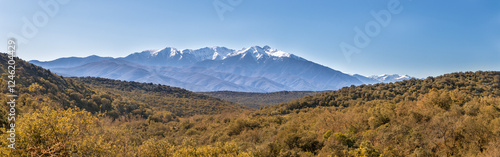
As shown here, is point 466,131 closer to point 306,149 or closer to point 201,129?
point 306,149

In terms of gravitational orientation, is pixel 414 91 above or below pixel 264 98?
above

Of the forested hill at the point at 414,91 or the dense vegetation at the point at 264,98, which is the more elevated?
the forested hill at the point at 414,91

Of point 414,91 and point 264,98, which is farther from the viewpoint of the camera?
point 264,98

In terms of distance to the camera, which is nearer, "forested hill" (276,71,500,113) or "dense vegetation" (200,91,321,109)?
"forested hill" (276,71,500,113)

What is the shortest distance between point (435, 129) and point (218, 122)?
36177 mm

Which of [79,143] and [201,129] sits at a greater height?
[79,143]

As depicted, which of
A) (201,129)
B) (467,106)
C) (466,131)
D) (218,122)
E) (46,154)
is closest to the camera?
(46,154)

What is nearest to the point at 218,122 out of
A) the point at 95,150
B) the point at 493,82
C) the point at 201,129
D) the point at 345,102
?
the point at 201,129

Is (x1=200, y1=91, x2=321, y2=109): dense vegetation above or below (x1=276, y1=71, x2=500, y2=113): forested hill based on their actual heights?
below

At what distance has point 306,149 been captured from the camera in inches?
798

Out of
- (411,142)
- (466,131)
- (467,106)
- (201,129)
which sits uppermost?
(467,106)

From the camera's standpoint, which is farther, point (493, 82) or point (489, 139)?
point (493, 82)

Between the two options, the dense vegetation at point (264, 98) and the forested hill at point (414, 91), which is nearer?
the forested hill at point (414, 91)

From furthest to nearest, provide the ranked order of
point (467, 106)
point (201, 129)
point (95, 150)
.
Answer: point (201, 129) → point (467, 106) → point (95, 150)
